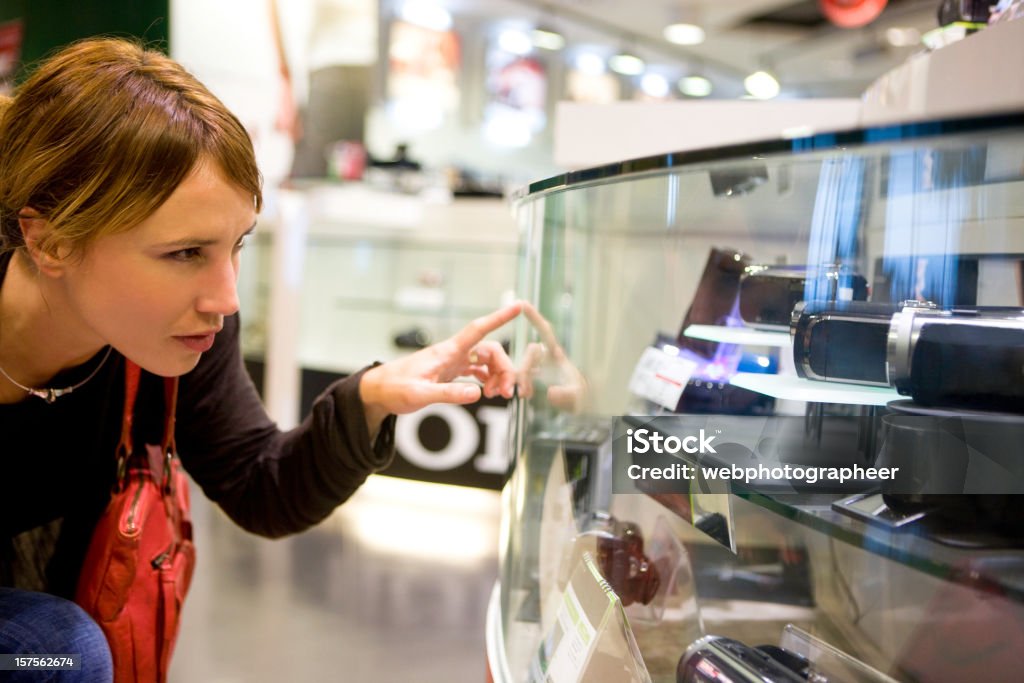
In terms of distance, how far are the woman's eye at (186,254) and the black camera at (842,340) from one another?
27.3 inches

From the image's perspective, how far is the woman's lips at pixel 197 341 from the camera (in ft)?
3.22

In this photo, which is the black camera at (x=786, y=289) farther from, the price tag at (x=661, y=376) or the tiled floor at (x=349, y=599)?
the tiled floor at (x=349, y=599)

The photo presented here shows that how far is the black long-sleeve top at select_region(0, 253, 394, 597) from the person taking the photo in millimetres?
1108

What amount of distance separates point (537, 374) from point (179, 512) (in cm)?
57

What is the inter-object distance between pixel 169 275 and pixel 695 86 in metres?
8.46

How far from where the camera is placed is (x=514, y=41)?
7379mm

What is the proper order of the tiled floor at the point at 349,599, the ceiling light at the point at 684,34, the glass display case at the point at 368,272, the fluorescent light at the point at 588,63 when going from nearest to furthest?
the tiled floor at the point at 349,599 < the glass display case at the point at 368,272 < the ceiling light at the point at 684,34 < the fluorescent light at the point at 588,63

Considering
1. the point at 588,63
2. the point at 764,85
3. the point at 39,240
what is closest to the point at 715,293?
the point at 39,240

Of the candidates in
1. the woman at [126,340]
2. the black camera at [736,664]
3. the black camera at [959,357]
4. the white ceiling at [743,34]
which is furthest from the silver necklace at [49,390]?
the white ceiling at [743,34]

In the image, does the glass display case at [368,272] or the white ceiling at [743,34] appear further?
the white ceiling at [743,34]

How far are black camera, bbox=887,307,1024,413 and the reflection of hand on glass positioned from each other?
1.53 feet

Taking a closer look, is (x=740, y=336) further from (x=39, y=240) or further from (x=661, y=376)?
(x=39, y=240)

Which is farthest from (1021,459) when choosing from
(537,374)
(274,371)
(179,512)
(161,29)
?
(274,371)

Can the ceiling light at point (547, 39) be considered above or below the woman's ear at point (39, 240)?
above
